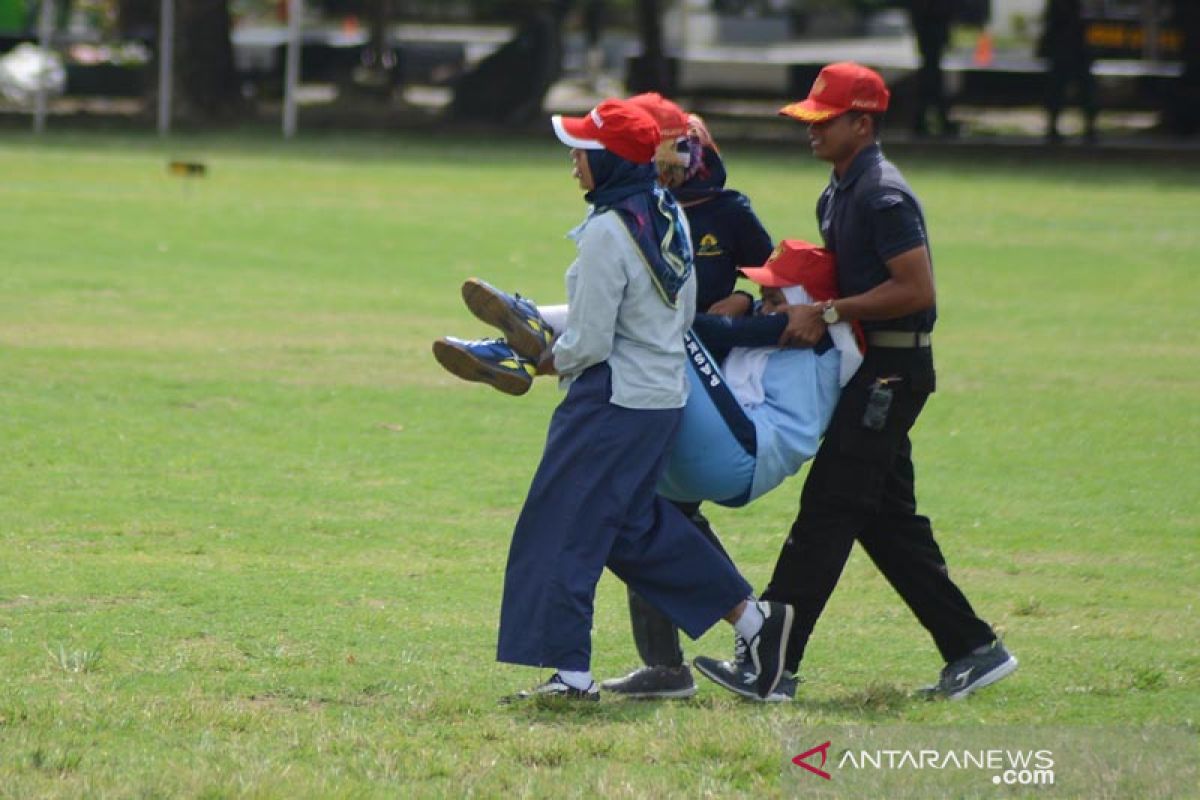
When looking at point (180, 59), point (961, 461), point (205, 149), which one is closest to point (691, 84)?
point (180, 59)

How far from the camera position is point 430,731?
5.34m

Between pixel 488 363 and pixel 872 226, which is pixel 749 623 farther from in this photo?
pixel 872 226

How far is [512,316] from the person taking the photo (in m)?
5.72

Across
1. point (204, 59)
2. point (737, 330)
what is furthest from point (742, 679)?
point (204, 59)

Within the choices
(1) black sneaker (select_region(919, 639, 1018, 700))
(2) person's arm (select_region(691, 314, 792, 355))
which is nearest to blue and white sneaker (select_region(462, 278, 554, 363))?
(2) person's arm (select_region(691, 314, 792, 355))

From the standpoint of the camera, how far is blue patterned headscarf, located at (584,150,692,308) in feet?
18.4

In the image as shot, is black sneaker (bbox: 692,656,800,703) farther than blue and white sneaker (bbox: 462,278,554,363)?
Yes

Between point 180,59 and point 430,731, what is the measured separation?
30748mm

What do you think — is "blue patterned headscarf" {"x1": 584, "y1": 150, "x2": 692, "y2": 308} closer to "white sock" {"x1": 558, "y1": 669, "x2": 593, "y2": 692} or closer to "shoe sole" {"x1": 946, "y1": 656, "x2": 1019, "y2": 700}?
"white sock" {"x1": 558, "y1": 669, "x2": 593, "y2": 692}

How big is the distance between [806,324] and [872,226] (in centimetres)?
36

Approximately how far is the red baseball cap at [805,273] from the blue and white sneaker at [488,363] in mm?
801

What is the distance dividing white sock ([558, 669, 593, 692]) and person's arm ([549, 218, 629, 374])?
0.96 meters

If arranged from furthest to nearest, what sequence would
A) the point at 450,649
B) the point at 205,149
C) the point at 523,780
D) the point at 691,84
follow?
the point at 691,84, the point at 205,149, the point at 450,649, the point at 523,780

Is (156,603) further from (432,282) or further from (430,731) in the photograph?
(432,282)
